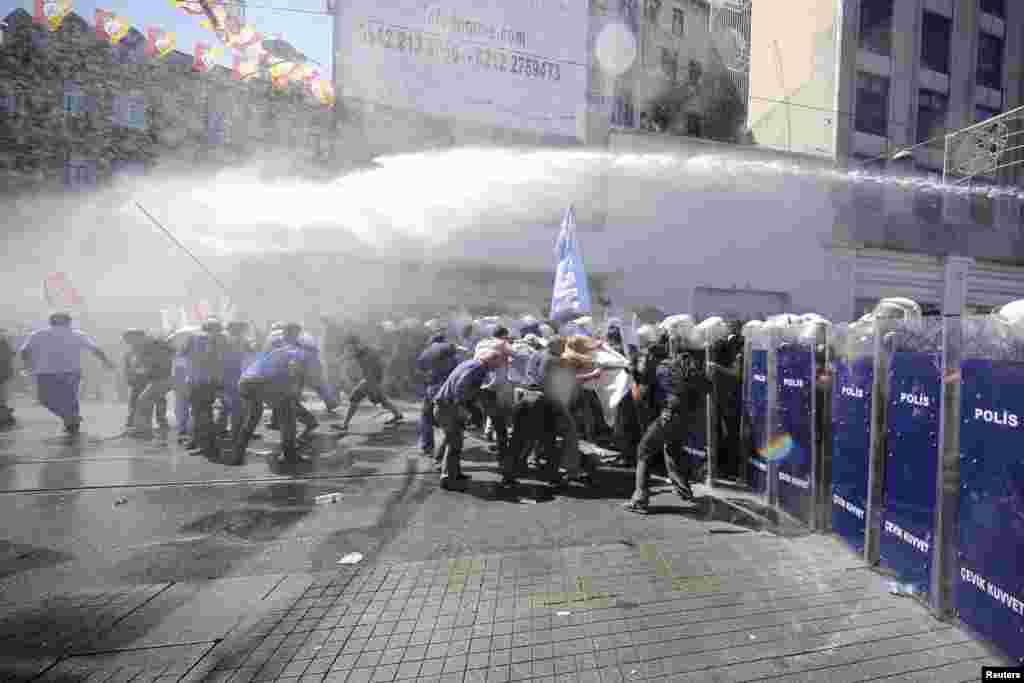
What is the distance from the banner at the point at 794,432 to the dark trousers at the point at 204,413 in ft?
20.2

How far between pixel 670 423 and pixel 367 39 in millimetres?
14585

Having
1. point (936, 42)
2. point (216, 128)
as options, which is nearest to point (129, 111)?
point (216, 128)

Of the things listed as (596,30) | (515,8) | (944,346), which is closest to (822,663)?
(944,346)

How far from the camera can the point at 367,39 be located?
14930mm

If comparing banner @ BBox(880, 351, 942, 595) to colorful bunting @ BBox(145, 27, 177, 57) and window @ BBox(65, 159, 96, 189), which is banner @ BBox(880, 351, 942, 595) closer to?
colorful bunting @ BBox(145, 27, 177, 57)

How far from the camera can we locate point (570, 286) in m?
7.37

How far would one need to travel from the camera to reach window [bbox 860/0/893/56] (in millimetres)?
19859

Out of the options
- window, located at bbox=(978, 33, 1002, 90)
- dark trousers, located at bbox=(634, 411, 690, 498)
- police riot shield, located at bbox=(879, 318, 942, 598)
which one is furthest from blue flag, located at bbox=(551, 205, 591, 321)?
window, located at bbox=(978, 33, 1002, 90)

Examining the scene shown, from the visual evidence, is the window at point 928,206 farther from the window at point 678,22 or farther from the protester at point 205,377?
the protester at point 205,377

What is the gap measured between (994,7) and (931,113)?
5.86 metres

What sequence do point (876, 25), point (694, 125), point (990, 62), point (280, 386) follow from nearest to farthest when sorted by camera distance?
point (280, 386) → point (876, 25) → point (694, 125) → point (990, 62)

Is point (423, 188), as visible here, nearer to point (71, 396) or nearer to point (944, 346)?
point (71, 396)

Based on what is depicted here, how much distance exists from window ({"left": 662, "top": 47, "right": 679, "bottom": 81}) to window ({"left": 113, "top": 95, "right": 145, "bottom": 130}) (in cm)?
1830

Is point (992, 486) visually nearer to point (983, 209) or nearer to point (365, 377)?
point (365, 377)
